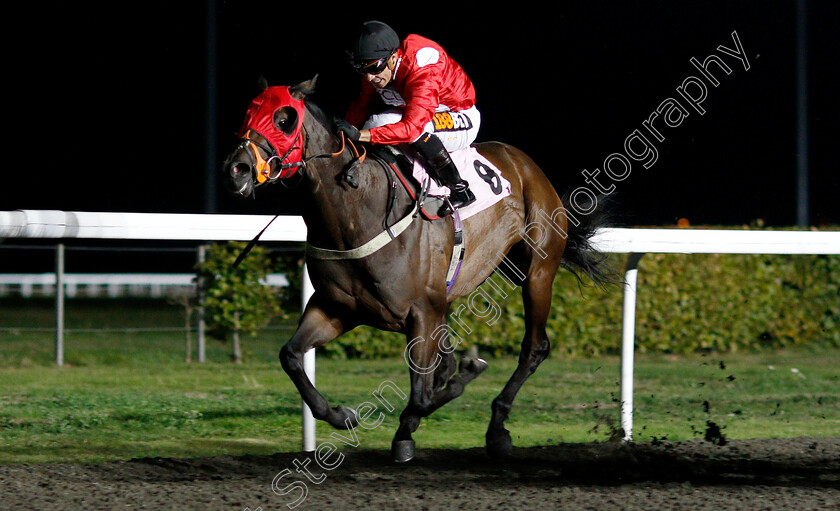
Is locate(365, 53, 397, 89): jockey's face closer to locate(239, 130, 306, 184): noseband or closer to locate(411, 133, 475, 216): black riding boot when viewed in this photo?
locate(411, 133, 475, 216): black riding boot

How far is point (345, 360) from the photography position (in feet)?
27.9

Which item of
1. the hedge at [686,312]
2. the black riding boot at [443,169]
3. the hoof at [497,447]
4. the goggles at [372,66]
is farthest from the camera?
the hedge at [686,312]

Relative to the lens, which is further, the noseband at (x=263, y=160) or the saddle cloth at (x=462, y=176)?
the saddle cloth at (x=462, y=176)

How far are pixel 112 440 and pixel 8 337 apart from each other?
694 centimetres

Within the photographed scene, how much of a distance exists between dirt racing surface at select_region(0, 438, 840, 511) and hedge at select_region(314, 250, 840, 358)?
4.26 m

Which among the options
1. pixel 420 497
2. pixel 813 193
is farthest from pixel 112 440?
pixel 813 193

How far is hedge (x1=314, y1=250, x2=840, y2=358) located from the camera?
28.4ft

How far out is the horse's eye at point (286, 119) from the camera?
130 inches

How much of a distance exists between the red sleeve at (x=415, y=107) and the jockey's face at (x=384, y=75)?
0.08 meters

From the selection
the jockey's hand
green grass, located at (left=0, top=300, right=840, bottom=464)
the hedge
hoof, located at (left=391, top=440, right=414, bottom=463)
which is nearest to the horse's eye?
the jockey's hand

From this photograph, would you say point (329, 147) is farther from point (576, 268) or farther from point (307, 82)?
point (576, 268)

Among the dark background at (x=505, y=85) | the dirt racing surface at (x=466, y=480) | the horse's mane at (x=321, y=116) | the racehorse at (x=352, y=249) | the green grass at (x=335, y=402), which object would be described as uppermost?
the dark background at (x=505, y=85)

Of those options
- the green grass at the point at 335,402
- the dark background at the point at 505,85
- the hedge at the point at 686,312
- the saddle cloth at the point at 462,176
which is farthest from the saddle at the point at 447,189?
the dark background at the point at 505,85

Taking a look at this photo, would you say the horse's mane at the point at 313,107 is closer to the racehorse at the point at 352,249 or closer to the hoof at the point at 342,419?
the racehorse at the point at 352,249
